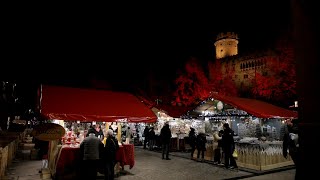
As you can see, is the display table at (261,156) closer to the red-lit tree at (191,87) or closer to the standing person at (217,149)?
the standing person at (217,149)

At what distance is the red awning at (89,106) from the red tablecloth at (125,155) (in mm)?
1357

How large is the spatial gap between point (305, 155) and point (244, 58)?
44.1 meters

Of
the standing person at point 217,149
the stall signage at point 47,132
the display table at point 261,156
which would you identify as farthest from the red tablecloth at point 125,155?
the display table at point 261,156

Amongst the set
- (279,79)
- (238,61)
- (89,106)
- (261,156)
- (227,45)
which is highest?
(227,45)

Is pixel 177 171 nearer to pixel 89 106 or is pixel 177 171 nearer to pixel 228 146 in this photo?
pixel 228 146

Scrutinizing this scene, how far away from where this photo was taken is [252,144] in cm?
1160

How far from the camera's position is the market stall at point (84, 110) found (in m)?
8.81

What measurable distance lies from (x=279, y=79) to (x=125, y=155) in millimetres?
29167

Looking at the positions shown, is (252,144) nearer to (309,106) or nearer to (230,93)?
(309,106)

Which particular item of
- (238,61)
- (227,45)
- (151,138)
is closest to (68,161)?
(151,138)

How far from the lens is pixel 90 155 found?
8180 mm

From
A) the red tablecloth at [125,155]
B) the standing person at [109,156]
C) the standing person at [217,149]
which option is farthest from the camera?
the standing person at [217,149]

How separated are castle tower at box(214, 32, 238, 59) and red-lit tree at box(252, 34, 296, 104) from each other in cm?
1091

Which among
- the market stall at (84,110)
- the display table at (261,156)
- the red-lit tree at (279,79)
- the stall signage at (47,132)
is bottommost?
the display table at (261,156)
